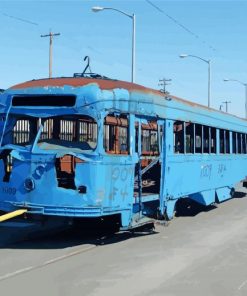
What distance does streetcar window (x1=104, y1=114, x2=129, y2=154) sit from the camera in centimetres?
967

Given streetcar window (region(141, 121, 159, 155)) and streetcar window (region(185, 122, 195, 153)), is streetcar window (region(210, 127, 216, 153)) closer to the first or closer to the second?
streetcar window (region(185, 122, 195, 153))

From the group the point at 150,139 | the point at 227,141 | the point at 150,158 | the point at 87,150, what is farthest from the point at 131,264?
the point at 227,141

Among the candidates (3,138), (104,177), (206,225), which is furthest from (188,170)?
(3,138)

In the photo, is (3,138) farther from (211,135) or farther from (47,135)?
(211,135)

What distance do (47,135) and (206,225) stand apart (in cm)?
515

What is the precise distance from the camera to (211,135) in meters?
14.6

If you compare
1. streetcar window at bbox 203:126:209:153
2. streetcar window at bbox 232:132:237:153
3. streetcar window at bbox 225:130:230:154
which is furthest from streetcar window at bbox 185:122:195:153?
streetcar window at bbox 232:132:237:153

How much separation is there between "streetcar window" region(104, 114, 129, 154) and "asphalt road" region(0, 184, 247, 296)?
1812mm

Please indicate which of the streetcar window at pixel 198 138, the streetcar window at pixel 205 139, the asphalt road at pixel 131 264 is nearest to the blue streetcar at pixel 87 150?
the asphalt road at pixel 131 264

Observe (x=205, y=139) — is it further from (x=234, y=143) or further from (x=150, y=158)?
(x=234, y=143)

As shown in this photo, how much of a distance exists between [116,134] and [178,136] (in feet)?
9.09

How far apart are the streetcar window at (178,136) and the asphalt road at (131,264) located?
185 centimetres

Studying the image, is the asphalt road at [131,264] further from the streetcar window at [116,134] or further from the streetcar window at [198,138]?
the streetcar window at [198,138]

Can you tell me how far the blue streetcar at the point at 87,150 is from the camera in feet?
30.4
